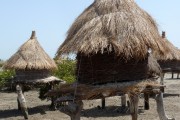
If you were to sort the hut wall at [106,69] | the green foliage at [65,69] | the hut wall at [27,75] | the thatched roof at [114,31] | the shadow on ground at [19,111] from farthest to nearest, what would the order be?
1. the green foliage at [65,69]
2. the hut wall at [27,75]
3. the shadow on ground at [19,111]
4. the hut wall at [106,69]
5. the thatched roof at [114,31]

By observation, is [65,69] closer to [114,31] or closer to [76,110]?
[114,31]

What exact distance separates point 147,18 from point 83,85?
2.24 m

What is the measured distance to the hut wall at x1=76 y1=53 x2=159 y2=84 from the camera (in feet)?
26.8

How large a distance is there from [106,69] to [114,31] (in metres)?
0.82

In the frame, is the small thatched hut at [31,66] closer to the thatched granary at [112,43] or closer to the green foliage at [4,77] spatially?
the green foliage at [4,77]

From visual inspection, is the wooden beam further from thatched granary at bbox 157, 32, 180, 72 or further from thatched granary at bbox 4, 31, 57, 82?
thatched granary at bbox 157, 32, 180, 72

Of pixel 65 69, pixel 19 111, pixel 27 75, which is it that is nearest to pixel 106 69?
pixel 27 75

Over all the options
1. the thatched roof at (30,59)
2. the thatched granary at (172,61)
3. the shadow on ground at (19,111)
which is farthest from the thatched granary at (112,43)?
the thatched granary at (172,61)

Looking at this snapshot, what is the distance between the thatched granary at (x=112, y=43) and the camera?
788 centimetres

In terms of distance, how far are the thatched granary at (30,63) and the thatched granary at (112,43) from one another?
26.8 feet

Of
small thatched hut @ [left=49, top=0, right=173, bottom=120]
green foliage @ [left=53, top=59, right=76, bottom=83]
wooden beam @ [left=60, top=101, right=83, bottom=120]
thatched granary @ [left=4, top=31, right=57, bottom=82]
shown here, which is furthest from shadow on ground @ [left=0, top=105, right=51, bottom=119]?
wooden beam @ [left=60, top=101, right=83, bottom=120]

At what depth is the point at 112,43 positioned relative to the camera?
7.79 meters

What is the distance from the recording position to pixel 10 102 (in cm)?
2069

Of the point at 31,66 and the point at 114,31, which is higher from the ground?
the point at 114,31
